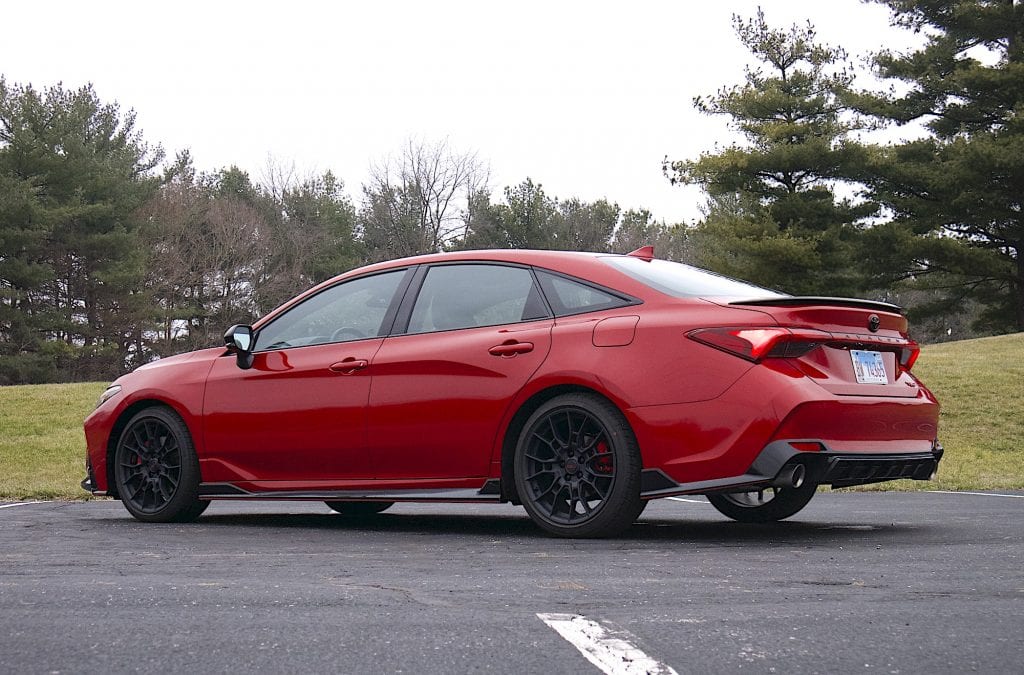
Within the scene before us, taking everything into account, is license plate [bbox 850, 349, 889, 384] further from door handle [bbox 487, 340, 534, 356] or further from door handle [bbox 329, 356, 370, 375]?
door handle [bbox 329, 356, 370, 375]

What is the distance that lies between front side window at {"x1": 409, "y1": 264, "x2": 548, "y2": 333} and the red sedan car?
0.01 meters

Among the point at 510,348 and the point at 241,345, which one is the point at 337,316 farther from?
the point at 510,348

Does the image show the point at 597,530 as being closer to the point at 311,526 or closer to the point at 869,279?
the point at 311,526

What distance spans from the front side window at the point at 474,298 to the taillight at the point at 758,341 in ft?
3.14

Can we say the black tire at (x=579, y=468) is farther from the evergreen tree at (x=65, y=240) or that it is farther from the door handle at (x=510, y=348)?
the evergreen tree at (x=65, y=240)

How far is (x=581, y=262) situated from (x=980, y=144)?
32372mm

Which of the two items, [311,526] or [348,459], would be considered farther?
[311,526]

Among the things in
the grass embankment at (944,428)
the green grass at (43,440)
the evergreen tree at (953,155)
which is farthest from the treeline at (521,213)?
the green grass at (43,440)

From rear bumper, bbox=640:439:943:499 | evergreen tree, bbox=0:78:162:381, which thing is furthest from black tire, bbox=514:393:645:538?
evergreen tree, bbox=0:78:162:381

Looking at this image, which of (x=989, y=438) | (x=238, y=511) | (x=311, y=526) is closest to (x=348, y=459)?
(x=311, y=526)

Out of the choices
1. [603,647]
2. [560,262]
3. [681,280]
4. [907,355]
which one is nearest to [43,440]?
[560,262]

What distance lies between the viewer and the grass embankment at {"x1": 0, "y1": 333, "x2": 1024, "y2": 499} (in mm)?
12914

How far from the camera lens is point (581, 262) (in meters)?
6.48

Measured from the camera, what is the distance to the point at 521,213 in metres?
59.8
